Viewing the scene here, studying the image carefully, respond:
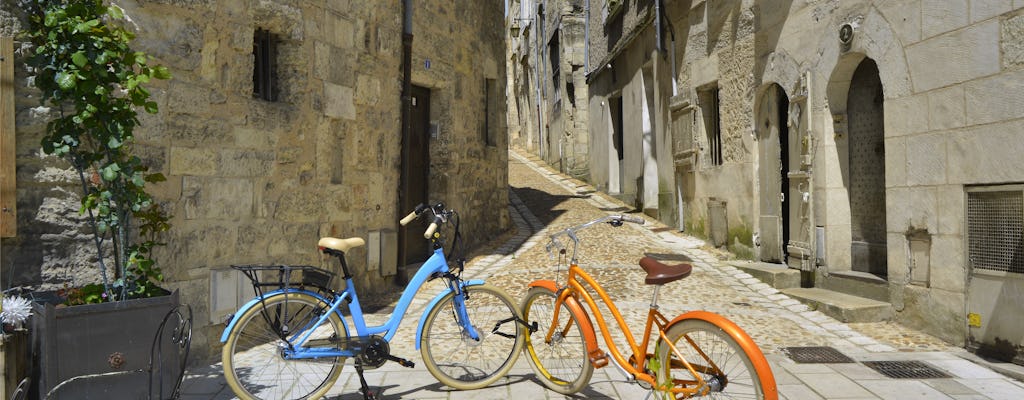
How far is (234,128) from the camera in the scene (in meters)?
5.13

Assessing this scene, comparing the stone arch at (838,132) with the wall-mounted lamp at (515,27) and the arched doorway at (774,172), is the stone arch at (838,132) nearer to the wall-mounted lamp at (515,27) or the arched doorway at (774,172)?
the arched doorway at (774,172)

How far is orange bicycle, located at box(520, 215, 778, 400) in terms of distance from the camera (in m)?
2.85

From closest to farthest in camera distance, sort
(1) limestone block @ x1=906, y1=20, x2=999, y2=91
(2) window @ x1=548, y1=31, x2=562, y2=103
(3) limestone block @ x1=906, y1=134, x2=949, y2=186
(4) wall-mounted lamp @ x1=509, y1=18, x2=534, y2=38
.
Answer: (1) limestone block @ x1=906, y1=20, x2=999, y2=91 < (3) limestone block @ x1=906, y1=134, x2=949, y2=186 < (2) window @ x1=548, y1=31, x2=562, y2=103 < (4) wall-mounted lamp @ x1=509, y1=18, x2=534, y2=38

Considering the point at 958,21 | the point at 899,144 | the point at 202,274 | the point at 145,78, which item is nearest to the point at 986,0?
the point at 958,21

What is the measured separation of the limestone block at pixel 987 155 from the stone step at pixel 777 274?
2392 millimetres

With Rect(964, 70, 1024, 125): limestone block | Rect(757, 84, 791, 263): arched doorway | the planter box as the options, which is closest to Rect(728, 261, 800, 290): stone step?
Rect(757, 84, 791, 263): arched doorway

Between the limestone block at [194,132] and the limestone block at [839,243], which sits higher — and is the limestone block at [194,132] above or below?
above

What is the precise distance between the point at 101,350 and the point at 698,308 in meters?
4.87

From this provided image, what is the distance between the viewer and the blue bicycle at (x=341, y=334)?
3561 millimetres

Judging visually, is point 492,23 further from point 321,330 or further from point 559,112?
point 559,112

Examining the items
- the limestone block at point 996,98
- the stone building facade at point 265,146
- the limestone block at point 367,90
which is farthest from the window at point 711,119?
the limestone block at point 367,90

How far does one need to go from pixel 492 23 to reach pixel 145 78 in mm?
7370

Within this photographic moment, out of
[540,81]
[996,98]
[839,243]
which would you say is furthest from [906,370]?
[540,81]

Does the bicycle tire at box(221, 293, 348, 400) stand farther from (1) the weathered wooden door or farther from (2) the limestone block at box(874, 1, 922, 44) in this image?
(2) the limestone block at box(874, 1, 922, 44)
